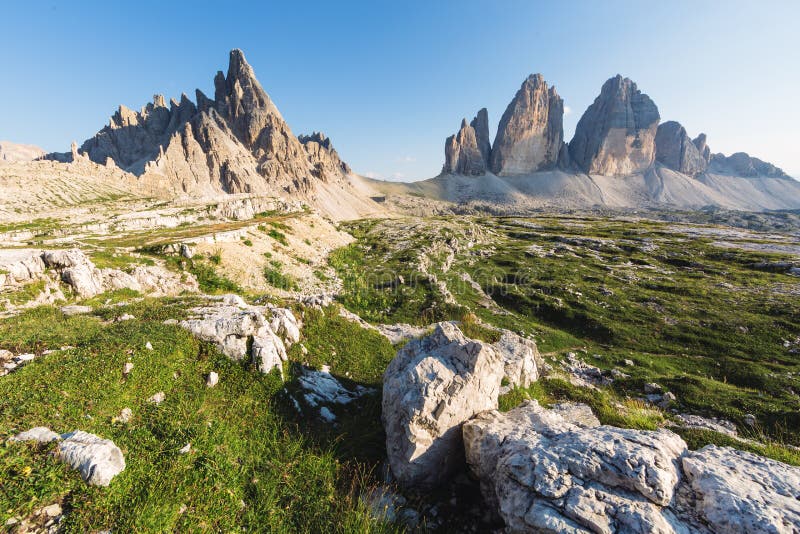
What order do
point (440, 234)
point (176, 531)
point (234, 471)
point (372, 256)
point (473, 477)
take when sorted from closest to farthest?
point (176, 531) < point (234, 471) < point (473, 477) < point (372, 256) < point (440, 234)

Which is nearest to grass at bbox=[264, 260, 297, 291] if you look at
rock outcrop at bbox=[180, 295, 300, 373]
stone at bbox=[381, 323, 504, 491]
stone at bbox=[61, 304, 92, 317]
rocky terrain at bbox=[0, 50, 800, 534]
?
rocky terrain at bbox=[0, 50, 800, 534]

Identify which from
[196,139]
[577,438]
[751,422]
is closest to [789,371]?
[751,422]

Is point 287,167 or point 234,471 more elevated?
point 287,167

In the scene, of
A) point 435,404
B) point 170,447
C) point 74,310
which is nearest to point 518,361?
point 435,404

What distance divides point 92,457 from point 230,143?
19432cm

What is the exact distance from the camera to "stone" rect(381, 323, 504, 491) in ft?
27.5

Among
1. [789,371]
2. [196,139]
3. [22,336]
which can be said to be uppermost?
[196,139]

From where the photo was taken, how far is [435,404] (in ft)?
29.7

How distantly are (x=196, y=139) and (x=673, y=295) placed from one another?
19626 cm

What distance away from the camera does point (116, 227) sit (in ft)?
153

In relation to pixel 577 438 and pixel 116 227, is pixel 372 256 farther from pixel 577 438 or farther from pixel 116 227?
pixel 577 438

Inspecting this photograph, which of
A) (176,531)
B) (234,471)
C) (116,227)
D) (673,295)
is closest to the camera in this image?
(176,531)

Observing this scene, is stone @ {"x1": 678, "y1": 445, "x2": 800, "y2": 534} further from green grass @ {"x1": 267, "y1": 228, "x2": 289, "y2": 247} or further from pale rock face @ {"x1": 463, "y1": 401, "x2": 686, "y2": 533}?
green grass @ {"x1": 267, "y1": 228, "x2": 289, "y2": 247}

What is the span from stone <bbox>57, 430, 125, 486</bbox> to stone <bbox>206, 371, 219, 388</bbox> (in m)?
3.56
